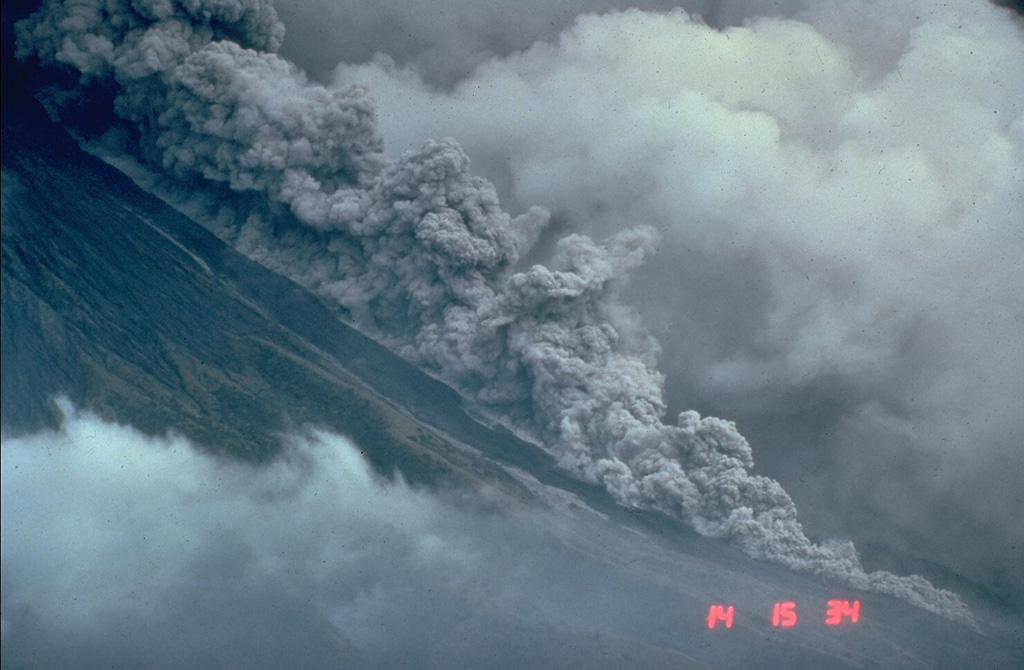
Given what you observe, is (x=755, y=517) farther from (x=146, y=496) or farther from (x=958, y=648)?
(x=146, y=496)

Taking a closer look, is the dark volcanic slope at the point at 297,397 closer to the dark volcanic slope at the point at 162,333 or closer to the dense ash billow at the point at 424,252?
the dark volcanic slope at the point at 162,333

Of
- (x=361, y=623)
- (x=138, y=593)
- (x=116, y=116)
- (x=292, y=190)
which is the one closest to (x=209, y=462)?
(x=138, y=593)
